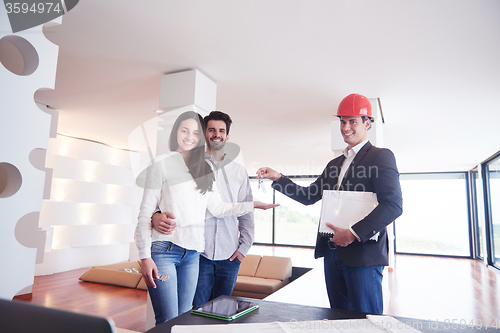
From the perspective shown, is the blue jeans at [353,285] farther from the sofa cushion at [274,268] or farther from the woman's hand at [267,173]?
the sofa cushion at [274,268]

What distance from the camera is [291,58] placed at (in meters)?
2.94

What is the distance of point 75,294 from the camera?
446cm

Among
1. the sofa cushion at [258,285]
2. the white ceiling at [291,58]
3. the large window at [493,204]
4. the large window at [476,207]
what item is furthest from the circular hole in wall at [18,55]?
the large window at [476,207]

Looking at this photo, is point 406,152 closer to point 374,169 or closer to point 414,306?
point 414,306

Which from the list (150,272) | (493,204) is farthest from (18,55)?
(493,204)

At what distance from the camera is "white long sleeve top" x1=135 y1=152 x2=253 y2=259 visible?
1.50 metres

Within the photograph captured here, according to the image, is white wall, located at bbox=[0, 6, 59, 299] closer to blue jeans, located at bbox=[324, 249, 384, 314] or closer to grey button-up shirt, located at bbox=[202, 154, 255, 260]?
grey button-up shirt, located at bbox=[202, 154, 255, 260]

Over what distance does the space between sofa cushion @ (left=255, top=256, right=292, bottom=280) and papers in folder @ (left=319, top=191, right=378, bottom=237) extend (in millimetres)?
4064

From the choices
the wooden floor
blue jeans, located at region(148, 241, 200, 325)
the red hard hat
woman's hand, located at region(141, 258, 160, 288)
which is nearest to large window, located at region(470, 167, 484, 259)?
the wooden floor

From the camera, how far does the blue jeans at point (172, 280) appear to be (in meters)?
1.43

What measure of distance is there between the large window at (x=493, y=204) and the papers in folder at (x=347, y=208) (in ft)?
23.7

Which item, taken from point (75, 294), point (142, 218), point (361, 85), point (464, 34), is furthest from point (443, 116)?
point (75, 294)

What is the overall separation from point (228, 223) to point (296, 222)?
913 cm

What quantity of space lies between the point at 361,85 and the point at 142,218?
9.48ft
